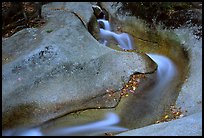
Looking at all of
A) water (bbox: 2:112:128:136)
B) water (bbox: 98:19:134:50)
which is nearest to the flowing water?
water (bbox: 2:112:128:136)

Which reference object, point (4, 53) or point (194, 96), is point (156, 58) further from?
point (4, 53)

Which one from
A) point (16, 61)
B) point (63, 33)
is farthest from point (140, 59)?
point (16, 61)

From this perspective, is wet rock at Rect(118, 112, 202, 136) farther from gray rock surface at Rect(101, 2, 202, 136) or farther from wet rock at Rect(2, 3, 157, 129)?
wet rock at Rect(2, 3, 157, 129)

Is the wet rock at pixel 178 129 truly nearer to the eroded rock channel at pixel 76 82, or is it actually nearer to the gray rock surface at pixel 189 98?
the gray rock surface at pixel 189 98

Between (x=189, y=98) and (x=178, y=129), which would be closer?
Answer: (x=178, y=129)

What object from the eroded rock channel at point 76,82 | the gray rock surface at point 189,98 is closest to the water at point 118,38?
the gray rock surface at point 189,98

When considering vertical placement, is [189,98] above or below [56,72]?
above

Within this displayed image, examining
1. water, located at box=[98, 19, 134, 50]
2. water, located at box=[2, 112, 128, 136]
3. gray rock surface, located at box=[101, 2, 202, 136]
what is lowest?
water, located at box=[2, 112, 128, 136]

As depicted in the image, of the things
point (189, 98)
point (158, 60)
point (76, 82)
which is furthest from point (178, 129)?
point (158, 60)

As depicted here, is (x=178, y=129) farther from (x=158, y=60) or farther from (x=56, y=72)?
(x=158, y=60)
